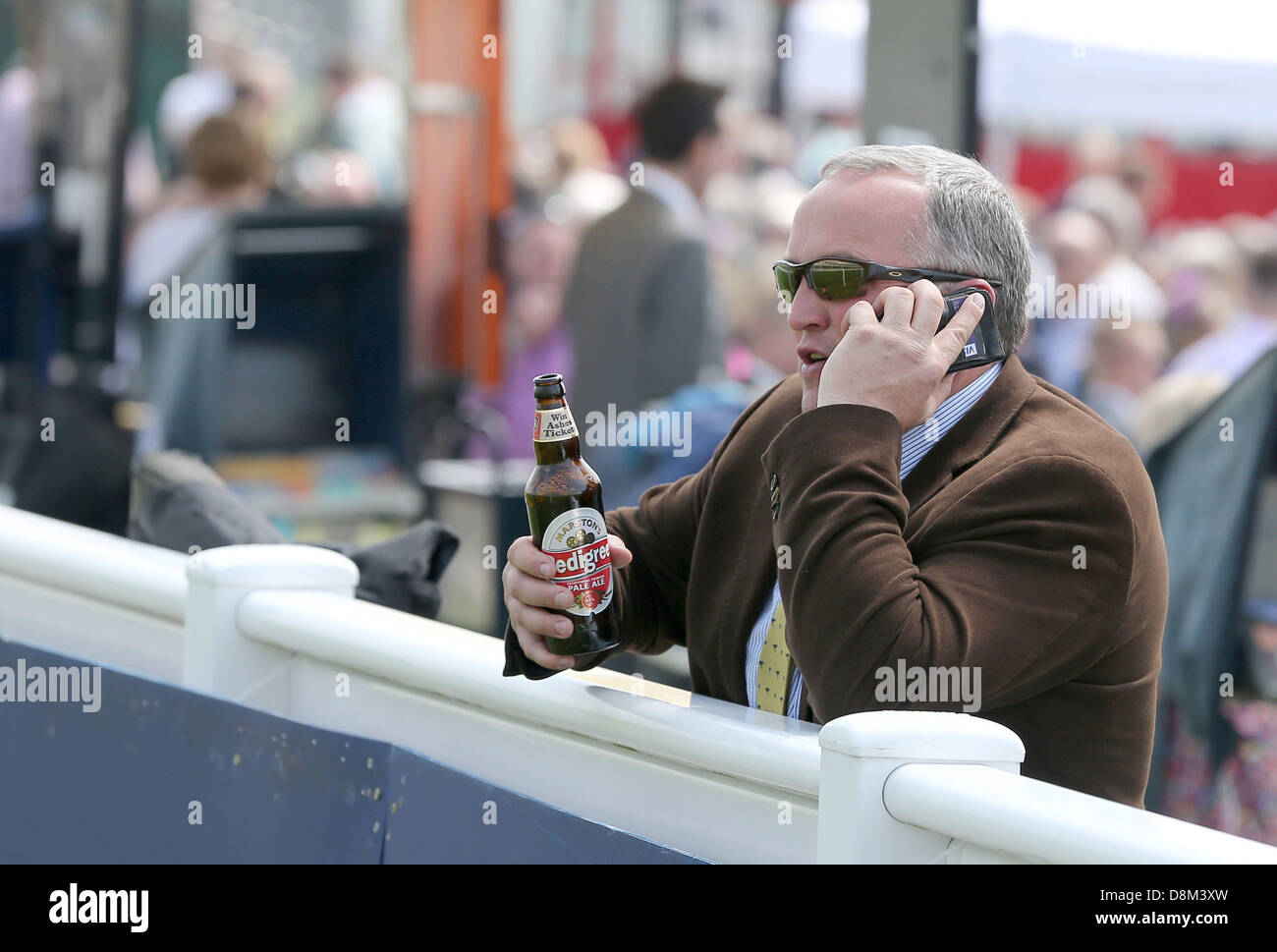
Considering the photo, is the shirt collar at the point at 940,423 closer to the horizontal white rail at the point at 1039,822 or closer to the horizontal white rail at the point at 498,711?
the horizontal white rail at the point at 498,711

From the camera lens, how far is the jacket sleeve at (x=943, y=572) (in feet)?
5.70

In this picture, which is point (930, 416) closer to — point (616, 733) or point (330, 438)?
point (616, 733)

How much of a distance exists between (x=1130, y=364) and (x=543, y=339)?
8.75 feet

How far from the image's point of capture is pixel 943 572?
179 cm

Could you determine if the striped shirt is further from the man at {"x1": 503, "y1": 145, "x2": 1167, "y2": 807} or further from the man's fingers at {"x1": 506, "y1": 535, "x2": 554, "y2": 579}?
the man's fingers at {"x1": 506, "y1": 535, "x2": 554, "y2": 579}

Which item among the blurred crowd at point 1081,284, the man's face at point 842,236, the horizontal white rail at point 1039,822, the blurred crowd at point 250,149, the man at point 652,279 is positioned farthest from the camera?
the blurred crowd at point 250,149

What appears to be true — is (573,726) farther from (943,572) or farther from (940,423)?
(940,423)

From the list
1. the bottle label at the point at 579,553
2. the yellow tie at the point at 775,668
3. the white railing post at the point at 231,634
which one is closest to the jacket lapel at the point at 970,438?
the yellow tie at the point at 775,668

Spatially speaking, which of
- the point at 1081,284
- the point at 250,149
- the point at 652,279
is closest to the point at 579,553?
the point at 652,279

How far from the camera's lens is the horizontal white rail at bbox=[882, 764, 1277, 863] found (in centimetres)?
120

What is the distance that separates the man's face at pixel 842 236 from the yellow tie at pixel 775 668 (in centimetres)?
28

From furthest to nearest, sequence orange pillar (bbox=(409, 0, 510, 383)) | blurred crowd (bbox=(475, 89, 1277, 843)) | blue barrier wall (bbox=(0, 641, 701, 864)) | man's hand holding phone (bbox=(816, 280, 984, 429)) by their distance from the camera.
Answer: orange pillar (bbox=(409, 0, 510, 383))
blurred crowd (bbox=(475, 89, 1277, 843))
man's hand holding phone (bbox=(816, 280, 984, 429))
blue barrier wall (bbox=(0, 641, 701, 864))

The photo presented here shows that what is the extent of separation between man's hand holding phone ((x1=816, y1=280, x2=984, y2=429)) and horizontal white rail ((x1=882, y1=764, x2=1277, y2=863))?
582 mm

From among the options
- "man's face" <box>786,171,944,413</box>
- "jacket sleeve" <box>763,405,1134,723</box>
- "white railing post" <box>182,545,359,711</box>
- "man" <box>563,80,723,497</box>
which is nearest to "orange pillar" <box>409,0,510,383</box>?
"man" <box>563,80,723,497</box>
